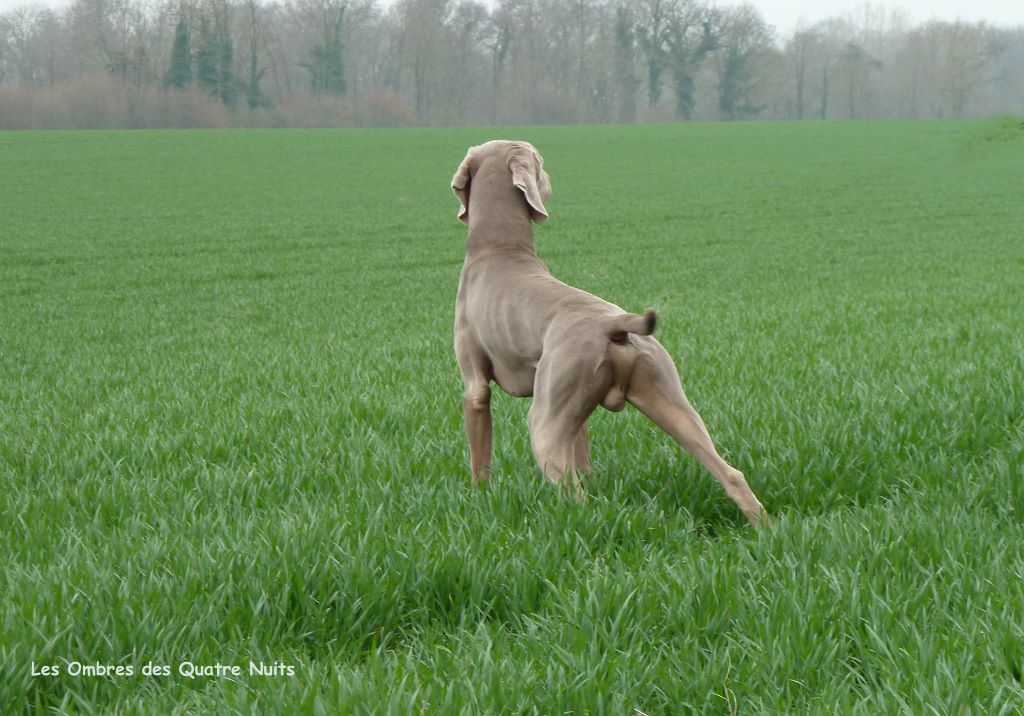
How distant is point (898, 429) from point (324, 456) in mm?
2610

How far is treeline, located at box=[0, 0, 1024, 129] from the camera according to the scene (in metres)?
74.8

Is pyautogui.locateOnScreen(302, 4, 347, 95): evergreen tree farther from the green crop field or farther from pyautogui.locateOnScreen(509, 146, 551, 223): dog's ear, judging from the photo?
pyautogui.locateOnScreen(509, 146, 551, 223): dog's ear

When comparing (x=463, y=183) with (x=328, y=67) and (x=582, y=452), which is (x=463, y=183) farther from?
(x=328, y=67)

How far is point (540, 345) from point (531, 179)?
78 cm

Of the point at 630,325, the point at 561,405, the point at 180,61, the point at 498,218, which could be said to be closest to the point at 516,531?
the point at 561,405

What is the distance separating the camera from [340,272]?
1884 centimetres

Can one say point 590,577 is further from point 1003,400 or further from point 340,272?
point 340,272

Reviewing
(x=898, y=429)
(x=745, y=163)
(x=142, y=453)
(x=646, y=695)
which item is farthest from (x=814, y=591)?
(x=745, y=163)

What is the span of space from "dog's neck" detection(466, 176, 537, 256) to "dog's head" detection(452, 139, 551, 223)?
0.12 feet

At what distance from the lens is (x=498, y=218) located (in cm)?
392

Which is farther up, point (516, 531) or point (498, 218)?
point (498, 218)

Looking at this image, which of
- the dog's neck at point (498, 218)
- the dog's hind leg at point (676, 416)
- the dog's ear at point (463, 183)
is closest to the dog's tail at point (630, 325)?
the dog's hind leg at point (676, 416)

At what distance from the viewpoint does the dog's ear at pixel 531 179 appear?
12.4ft

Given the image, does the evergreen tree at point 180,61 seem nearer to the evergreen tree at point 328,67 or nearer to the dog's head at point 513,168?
the evergreen tree at point 328,67
